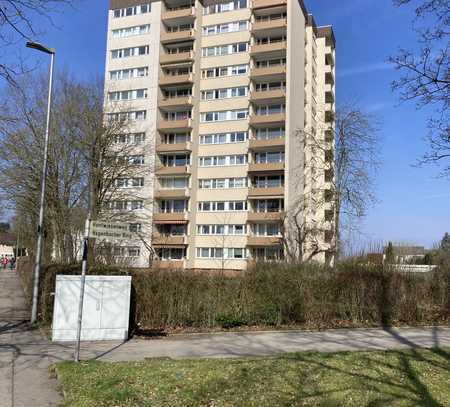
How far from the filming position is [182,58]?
60094 mm

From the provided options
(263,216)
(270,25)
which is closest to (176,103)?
(270,25)

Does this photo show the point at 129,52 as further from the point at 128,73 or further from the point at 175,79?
the point at 175,79

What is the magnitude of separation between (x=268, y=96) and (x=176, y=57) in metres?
13.6

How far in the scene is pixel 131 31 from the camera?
6397cm

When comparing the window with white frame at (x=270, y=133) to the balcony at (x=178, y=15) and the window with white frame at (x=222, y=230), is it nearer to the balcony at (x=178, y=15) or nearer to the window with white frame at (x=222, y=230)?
the window with white frame at (x=222, y=230)

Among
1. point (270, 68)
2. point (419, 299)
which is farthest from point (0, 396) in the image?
point (270, 68)

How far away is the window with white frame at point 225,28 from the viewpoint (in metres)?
59.0

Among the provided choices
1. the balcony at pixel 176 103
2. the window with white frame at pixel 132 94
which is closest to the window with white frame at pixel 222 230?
the balcony at pixel 176 103

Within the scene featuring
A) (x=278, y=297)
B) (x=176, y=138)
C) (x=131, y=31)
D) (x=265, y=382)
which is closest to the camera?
(x=265, y=382)

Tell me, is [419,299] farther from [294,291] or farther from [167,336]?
[167,336]

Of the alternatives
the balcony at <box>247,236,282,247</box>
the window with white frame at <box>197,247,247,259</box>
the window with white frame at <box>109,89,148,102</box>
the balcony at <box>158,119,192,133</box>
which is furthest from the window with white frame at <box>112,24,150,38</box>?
the balcony at <box>247,236,282,247</box>

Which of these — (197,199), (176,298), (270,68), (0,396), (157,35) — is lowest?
(0,396)

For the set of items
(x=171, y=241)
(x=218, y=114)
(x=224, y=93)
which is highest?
(x=224, y=93)

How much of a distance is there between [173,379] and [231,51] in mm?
55581
